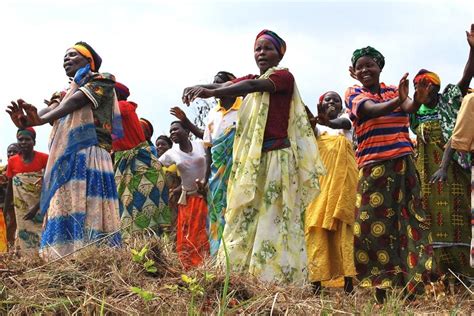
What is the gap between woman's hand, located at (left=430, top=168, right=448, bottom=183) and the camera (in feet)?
22.6

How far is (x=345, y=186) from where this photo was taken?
24.7ft

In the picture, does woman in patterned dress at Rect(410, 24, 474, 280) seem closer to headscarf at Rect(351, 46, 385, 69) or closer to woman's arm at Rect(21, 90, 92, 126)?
headscarf at Rect(351, 46, 385, 69)

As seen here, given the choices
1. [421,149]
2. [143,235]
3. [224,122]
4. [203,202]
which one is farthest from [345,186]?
[143,235]

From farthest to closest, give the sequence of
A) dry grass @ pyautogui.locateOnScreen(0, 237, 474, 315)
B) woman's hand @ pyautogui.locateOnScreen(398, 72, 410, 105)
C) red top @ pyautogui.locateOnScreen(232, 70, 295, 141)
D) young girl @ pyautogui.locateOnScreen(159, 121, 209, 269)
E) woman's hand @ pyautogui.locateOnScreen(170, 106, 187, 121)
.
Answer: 1. young girl @ pyautogui.locateOnScreen(159, 121, 209, 269)
2. woman's hand @ pyautogui.locateOnScreen(170, 106, 187, 121)
3. red top @ pyautogui.locateOnScreen(232, 70, 295, 141)
4. woman's hand @ pyautogui.locateOnScreen(398, 72, 410, 105)
5. dry grass @ pyautogui.locateOnScreen(0, 237, 474, 315)

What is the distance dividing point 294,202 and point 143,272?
6.73 feet

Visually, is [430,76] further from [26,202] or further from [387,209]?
[26,202]

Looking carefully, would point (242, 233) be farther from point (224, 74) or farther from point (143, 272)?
point (224, 74)

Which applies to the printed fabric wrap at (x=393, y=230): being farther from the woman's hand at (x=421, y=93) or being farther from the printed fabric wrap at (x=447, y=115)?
the printed fabric wrap at (x=447, y=115)

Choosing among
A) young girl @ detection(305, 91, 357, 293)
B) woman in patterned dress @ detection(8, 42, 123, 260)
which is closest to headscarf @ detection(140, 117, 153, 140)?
young girl @ detection(305, 91, 357, 293)

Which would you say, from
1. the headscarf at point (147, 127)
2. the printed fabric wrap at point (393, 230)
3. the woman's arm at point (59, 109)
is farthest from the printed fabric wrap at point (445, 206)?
the headscarf at point (147, 127)

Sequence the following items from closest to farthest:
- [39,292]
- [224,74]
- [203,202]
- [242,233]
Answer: [39,292], [242,233], [224,74], [203,202]

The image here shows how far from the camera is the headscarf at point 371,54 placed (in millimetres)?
6566

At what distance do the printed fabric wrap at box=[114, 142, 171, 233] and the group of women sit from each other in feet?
4.31

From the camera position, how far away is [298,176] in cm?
610
